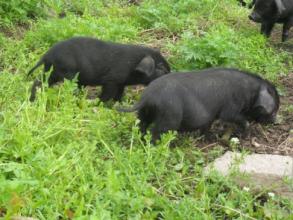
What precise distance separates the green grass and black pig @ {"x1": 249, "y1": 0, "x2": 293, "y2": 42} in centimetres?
115

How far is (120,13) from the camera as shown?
962 cm

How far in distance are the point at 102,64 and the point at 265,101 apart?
1.82m

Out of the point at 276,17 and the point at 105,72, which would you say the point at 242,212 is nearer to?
the point at 105,72

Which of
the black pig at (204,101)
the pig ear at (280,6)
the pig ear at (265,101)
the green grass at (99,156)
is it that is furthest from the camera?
the pig ear at (280,6)

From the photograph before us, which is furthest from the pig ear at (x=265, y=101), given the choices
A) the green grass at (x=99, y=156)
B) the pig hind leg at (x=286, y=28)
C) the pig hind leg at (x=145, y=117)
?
the pig hind leg at (x=286, y=28)

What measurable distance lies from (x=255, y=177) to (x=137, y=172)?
979 mm

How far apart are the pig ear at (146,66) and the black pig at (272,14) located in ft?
9.68

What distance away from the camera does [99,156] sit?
503 centimetres

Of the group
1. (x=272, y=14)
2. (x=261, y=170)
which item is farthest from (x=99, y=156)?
(x=272, y=14)

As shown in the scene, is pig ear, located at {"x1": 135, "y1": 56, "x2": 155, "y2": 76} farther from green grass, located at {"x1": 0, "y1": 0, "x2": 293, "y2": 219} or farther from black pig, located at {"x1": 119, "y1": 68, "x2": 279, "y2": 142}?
Result: black pig, located at {"x1": 119, "y1": 68, "x2": 279, "y2": 142}

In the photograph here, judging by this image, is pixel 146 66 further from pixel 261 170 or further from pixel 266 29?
pixel 266 29

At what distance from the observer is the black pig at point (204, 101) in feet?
17.5

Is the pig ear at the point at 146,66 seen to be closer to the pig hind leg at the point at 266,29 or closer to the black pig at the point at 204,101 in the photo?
the black pig at the point at 204,101

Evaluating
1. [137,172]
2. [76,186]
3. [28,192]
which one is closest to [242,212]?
[137,172]
